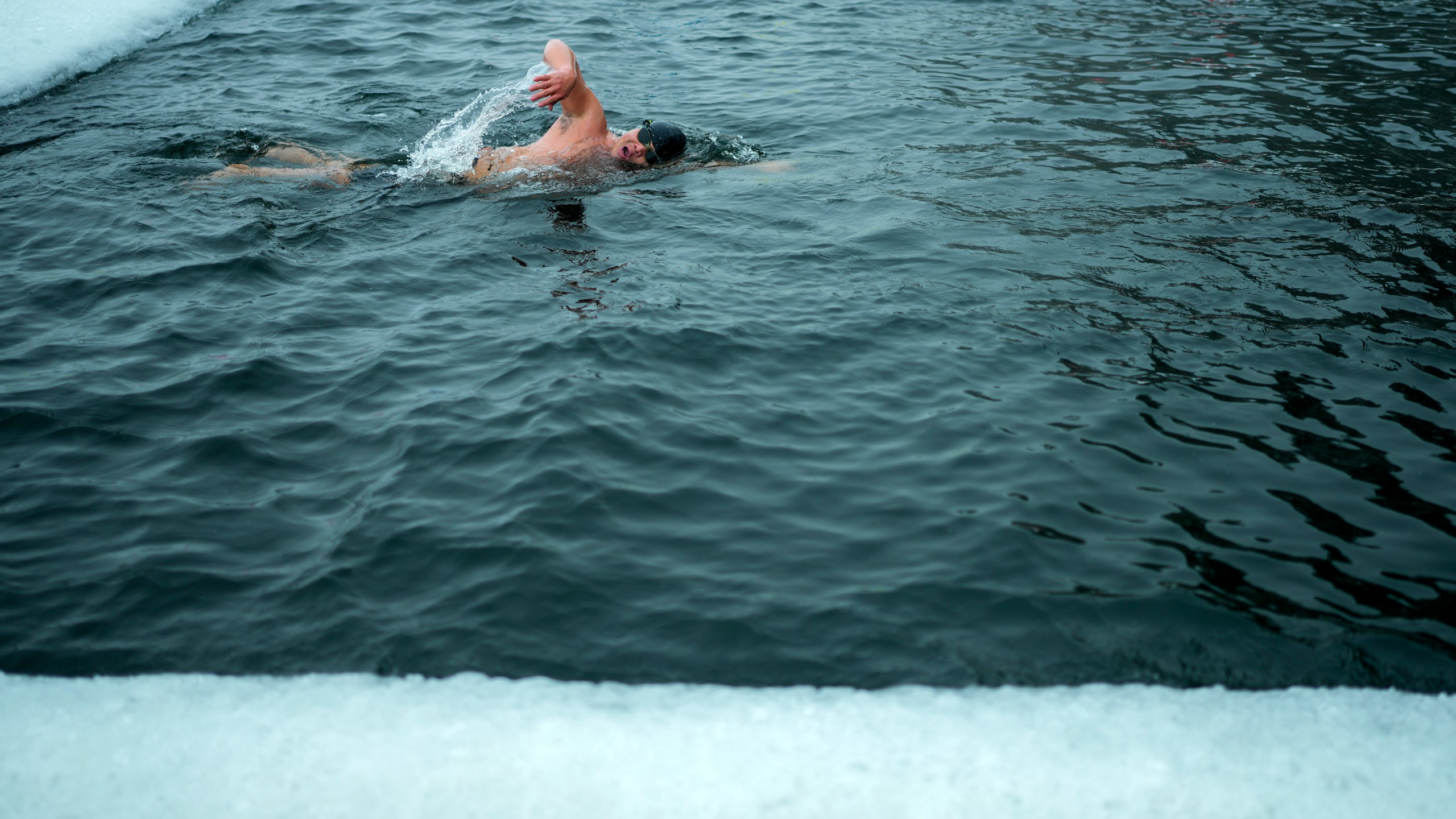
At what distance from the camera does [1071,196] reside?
7.79m

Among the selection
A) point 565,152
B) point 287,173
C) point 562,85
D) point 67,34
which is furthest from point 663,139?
point 67,34

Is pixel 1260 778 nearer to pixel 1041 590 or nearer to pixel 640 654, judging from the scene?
pixel 1041 590

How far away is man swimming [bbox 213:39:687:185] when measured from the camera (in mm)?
8125

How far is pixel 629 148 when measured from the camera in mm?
8555

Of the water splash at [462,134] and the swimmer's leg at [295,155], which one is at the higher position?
the swimmer's leg at [295,155]

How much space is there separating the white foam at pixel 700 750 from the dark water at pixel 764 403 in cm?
15

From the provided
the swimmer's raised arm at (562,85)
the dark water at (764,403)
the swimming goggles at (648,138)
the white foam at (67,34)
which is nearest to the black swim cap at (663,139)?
the swimming goggles at (648,138)

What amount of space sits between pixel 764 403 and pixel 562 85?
11.7 ft

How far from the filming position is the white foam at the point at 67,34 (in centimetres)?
1050

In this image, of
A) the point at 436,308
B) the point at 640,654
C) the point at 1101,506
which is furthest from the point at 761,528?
the point at 436,308

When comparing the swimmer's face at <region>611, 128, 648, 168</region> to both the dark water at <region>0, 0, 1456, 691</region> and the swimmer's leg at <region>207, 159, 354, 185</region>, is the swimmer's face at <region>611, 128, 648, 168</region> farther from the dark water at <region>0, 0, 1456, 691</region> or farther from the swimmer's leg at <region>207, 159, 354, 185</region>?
the swimmer's leg at <region>207, 159, 354, 185</region>

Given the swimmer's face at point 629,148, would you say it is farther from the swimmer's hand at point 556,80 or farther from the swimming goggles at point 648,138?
the swimmer's hand at point 556,80

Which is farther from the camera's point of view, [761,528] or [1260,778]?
[761,528]

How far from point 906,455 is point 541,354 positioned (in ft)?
7.01
